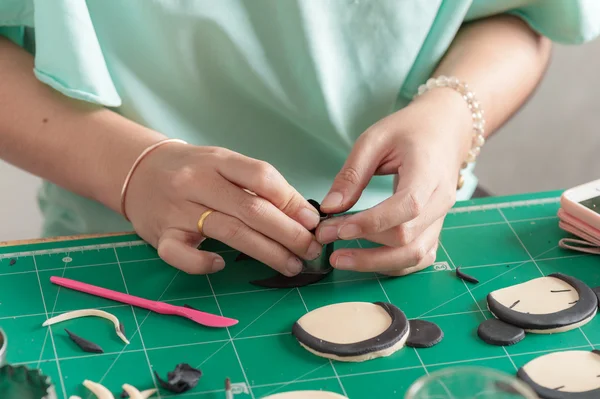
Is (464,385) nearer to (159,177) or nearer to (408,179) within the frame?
(408,179)

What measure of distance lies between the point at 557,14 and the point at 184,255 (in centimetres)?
65

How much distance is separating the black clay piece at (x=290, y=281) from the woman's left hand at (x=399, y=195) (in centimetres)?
4

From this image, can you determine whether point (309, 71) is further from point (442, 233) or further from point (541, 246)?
point (541, 246)

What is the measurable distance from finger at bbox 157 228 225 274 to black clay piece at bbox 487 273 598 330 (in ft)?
1.05

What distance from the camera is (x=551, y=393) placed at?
2.55 ft

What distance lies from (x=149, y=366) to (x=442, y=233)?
43 cm

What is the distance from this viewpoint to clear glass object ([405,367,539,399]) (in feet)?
2.23

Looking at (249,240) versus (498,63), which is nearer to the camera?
(249,240)

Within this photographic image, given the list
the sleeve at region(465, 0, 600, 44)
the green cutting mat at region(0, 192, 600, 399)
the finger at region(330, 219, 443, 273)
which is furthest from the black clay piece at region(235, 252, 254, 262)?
the sleeve at region(465, 0, 600, 44)

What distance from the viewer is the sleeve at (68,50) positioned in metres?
0.97

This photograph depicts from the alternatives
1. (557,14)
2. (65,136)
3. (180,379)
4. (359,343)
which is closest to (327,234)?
(359,343)

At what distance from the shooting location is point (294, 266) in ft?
3.04

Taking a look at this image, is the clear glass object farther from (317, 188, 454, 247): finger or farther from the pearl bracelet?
the pearl bracelet

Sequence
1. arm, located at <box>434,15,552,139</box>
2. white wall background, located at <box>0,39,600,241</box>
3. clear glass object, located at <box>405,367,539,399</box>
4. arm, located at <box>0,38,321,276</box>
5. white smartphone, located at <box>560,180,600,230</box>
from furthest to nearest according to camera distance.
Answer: white wall background, located at <box>0,39,600,241</box> → arm, located at <box>434,15,552,139</box> → white smartphone, located at <box>560,180,600,230</box> → arm, located at <box>0,38,321,276</box> → clear glass object, located at <box>405,367,539,399</box>
